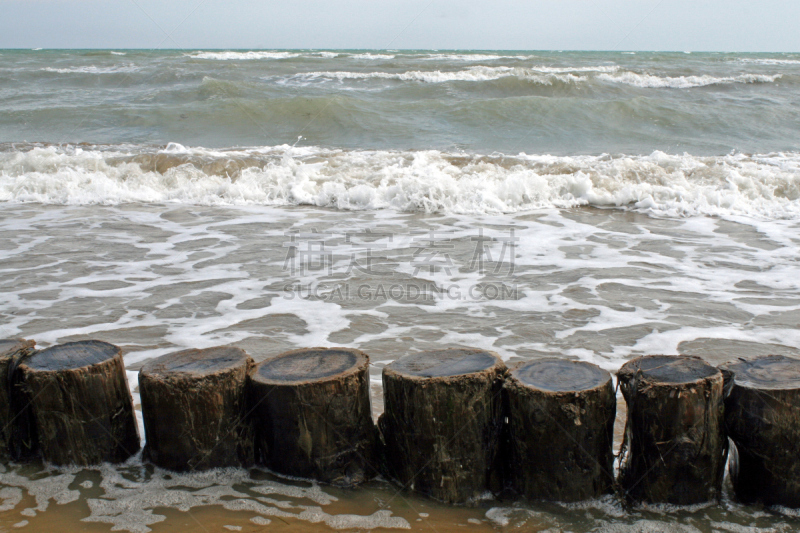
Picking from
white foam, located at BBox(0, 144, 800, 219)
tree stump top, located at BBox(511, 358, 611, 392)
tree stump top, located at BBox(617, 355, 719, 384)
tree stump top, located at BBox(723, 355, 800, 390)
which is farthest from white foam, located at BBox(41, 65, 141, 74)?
tree stump top, located at BBox(723, 355, 800, 390)

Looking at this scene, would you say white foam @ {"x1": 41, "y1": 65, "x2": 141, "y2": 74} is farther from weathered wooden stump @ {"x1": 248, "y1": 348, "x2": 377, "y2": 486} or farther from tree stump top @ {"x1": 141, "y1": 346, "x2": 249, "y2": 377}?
weathered wooden stump @ {"x1": 248, "y1": 348, "x2": 377, "y2": 486}

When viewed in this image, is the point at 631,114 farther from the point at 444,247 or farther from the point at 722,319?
the point at 722,319

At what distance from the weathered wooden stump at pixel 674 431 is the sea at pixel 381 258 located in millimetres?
76

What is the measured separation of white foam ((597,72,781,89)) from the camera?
20188 millimetres

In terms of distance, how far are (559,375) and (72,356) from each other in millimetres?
1767

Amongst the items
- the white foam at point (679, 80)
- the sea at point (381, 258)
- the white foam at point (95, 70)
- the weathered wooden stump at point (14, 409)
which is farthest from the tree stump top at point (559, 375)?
the white foam at point (95, 70)

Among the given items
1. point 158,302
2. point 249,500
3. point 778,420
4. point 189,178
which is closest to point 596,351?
point 778,420

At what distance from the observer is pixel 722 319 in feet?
12.6

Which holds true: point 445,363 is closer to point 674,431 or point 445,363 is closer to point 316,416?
point 316,416

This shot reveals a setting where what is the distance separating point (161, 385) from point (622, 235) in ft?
16.9

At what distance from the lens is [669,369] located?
200 cm

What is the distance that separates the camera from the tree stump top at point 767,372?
6.33 feet

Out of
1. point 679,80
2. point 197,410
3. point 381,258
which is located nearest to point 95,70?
point 679,80

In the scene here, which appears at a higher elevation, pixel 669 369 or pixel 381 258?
pixel 669 369
